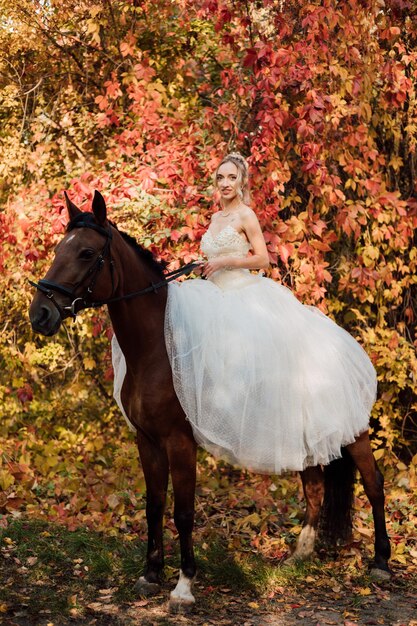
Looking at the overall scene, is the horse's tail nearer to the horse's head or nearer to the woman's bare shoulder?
the woman's bare shoulder

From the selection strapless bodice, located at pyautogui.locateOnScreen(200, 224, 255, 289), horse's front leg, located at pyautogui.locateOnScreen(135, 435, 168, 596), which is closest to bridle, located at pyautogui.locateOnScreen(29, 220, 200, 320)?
strapless bodice, located at pyautogui.locateOnScreen(200, 224, 255, 289)

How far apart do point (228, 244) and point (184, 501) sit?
1620 millimetres

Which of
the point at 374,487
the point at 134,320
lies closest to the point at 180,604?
the point at 374,487

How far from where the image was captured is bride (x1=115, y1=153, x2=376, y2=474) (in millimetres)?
3895

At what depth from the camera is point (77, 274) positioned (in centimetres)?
361

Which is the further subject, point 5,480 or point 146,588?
point 5,480

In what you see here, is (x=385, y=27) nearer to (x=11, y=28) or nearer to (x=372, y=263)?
(x=372, y=263)

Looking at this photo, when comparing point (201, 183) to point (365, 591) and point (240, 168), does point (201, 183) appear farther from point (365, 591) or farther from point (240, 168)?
point (365, 591)

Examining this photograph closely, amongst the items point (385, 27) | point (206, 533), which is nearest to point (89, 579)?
point (206, 533)

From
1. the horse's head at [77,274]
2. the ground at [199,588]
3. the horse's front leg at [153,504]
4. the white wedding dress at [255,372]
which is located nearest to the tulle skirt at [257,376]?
the white wedding dress at [255,372]

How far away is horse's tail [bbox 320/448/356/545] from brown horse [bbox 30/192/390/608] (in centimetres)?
38

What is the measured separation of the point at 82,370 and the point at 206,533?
113 inches

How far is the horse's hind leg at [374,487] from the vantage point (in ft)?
15.0

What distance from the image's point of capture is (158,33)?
710 cm
